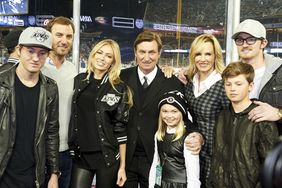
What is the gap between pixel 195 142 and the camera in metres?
2.52

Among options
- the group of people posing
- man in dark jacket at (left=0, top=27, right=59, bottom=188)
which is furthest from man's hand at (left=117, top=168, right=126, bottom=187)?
man in dark jacket at (left=0, top=27, right=59, bottom=188)

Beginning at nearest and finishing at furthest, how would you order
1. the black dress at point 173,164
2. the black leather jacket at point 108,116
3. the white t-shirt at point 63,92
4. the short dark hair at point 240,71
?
the short dark hair at point 240,71
the black dress at point 173,164
the black leather jacket at point 108,116
the white t-shirt at point 63,92

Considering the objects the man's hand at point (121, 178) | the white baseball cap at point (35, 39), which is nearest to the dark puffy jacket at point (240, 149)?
the man's hand at point (121, 178)

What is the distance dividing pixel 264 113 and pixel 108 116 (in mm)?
1020

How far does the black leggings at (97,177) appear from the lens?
8.93 ft

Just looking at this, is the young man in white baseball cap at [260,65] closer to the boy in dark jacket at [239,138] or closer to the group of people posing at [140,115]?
the group of people posing at [140,115]

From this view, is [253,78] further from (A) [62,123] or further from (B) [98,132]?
(A) [62,123]

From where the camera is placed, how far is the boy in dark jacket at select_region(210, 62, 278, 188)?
7.27 ft

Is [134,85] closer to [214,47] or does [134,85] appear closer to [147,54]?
[147,54]

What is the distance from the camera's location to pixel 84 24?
14.4 ft

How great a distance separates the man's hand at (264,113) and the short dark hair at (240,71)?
0.17 m

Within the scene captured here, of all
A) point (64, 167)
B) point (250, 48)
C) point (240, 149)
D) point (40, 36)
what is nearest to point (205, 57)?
point (250, 48)

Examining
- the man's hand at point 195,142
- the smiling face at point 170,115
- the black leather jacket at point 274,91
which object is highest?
the black leather jacket at point 274,91

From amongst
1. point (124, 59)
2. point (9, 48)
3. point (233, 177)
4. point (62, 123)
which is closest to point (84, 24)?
point (124, 59)
